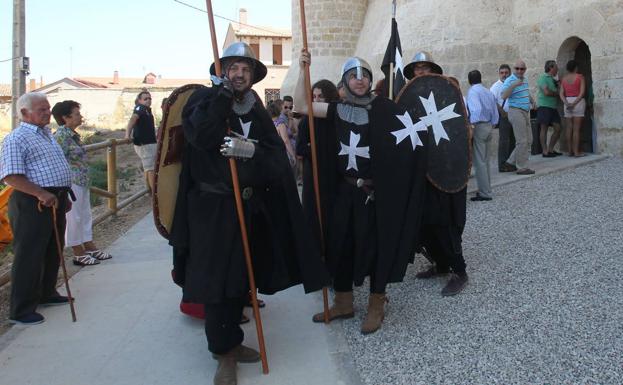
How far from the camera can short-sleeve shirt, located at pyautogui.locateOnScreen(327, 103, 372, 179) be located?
3.56 m

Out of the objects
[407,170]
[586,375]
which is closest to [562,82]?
[407,170]

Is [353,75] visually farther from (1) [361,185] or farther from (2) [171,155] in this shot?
(2) [171,155]

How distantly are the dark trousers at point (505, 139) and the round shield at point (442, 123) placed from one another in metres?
5.68

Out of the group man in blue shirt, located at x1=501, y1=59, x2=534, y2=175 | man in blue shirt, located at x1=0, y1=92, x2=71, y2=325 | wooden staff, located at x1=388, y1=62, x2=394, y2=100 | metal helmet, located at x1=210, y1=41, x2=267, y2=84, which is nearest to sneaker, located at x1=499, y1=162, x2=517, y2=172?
man in blue shirt, located at x1=501, y1=59, x2=534, y2=175

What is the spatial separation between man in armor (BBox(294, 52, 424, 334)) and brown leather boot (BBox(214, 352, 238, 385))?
0.93 meters

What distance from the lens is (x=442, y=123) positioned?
3.98 metres

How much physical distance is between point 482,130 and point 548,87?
8.98 feet

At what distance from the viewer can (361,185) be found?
142 inches

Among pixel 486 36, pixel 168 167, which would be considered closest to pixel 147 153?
pixel 168 167

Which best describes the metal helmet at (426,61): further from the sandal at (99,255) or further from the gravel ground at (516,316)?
the sandal at (99,255)

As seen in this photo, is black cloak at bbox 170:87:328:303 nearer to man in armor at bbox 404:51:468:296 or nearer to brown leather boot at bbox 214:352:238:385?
brown leather boot at bbox 214:352:238:385

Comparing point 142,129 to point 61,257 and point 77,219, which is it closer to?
point 77,219

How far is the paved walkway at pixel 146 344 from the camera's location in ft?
10.4

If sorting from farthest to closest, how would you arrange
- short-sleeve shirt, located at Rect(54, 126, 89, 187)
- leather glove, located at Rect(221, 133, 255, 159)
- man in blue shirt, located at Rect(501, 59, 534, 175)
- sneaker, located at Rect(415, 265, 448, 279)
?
1. man in blue shirt, located at Rect(501, 59, 534, 175)
2. short-sleeve shirt, located at Rect(54, 126, 89, 187)
3. sneaker, located at Rect(415, 265, 448, 279)
4. leather glove, located at Rect(221, 133, 255, 159)
